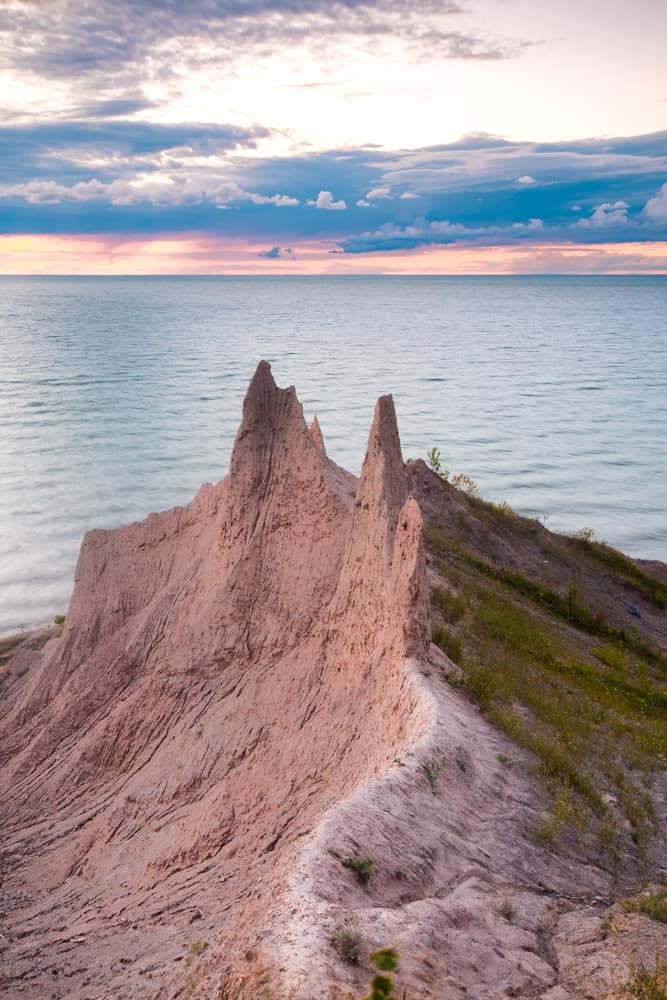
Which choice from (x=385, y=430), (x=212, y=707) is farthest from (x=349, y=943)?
(x=385, y=430)

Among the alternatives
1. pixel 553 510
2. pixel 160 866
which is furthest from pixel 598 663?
pixel 553 510

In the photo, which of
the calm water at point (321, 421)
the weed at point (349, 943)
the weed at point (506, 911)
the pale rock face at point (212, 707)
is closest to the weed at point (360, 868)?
the pale rock face at point (212, 707)

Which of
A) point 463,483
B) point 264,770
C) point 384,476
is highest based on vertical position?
point 384,476

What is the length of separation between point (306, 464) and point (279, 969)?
10.8 meters

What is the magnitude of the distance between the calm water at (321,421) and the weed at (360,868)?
25.6m

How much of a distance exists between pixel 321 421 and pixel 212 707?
52.4m

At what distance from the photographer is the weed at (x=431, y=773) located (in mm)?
10133

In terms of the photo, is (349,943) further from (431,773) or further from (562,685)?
(562,685)

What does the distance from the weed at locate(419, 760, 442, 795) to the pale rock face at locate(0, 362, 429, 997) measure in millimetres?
516

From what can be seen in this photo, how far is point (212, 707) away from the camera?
1475 cm

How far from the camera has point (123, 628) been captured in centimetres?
1830

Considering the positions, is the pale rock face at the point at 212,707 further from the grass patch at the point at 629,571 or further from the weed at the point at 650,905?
the grass patch at the point at 629,571

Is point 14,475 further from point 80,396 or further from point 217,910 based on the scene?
point 217,910

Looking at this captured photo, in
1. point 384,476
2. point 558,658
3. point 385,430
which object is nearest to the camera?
point 384,476
